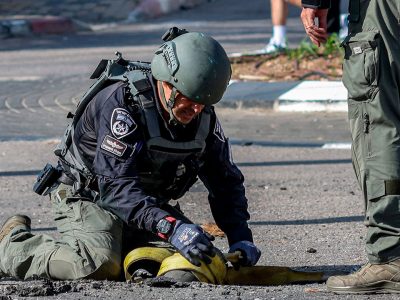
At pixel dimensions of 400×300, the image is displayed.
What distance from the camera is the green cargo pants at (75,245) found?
519 cm

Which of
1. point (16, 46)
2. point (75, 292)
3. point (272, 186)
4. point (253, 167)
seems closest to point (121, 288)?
point (75, 292)

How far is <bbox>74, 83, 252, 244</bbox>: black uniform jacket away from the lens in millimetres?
5031

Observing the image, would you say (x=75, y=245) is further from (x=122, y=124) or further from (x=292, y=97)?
(x=292, y=97)

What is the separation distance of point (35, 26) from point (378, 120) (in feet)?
54.0

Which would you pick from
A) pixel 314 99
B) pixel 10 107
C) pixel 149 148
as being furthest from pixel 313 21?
pixel 10 107

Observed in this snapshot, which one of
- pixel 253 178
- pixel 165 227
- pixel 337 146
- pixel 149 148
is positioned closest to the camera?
Result: pixel 165 227

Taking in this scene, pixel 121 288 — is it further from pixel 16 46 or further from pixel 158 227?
pixel 16 46

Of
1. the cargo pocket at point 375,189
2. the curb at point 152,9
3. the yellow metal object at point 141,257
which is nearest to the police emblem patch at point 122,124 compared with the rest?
the yellow metal object at point 141,257

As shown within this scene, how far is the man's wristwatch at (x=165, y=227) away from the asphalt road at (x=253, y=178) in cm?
24

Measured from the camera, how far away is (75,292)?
15.9 ft

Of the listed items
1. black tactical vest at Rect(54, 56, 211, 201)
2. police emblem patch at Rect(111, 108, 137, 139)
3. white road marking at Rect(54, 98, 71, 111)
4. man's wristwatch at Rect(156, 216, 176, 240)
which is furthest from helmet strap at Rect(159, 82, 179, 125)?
white road marking at Rect(54, 98, 71, 111)

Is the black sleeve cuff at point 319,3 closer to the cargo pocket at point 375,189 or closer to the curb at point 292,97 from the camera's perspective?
the cargo pocket at point 375,189

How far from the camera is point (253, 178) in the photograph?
832cm

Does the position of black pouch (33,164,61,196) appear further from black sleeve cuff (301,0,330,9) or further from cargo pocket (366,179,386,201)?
cargo pocket (366,179,386,201)
